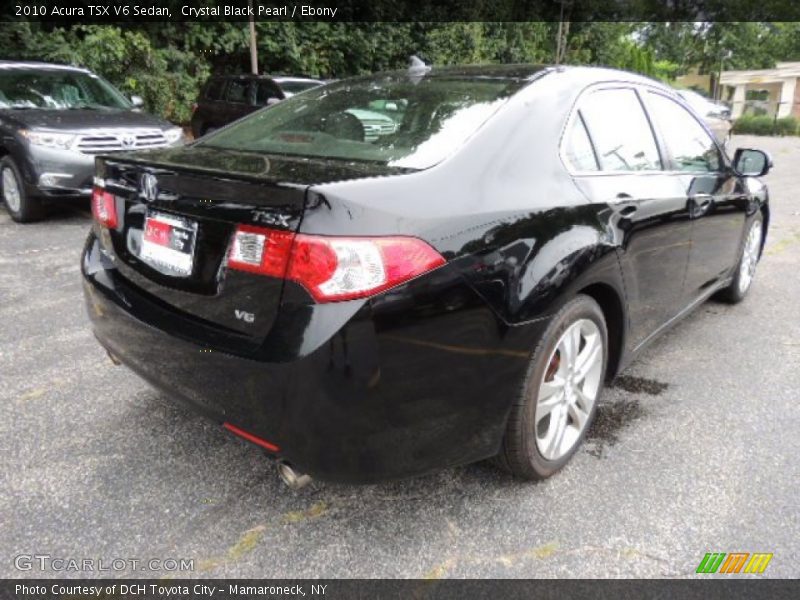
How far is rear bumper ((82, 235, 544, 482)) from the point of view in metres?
1.76

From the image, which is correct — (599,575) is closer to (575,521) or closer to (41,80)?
(575,521)

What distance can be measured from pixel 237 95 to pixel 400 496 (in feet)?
31.9

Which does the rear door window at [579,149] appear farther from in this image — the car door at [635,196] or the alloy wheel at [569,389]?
the alloy wheel at [569,389]

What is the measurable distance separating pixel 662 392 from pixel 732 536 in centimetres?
112

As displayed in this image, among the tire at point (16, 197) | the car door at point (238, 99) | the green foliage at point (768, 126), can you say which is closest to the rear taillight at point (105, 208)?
the tire at point (16, 197)

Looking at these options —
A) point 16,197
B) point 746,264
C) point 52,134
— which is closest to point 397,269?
point 746,264

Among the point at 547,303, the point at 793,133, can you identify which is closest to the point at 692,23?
the point at 793,133

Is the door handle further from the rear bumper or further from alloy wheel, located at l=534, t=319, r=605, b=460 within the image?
the rear bumper

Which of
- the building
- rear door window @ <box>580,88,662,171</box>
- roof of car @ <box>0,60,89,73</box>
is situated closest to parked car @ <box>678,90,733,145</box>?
roof of car @ <box>0,60,89,73</box>

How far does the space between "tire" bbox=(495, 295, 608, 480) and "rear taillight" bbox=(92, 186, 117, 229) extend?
5.22 ft

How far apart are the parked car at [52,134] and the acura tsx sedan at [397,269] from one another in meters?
3.87

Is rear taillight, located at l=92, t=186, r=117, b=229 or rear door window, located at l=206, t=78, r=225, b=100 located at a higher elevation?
rear door window, located at l=206, t=78, r=225, b=100

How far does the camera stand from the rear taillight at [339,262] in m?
1.74

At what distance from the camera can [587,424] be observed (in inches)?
104
